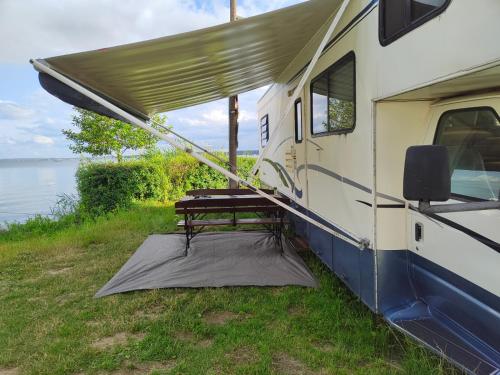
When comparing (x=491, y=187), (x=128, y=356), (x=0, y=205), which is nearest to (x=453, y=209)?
(x=491, y=187)

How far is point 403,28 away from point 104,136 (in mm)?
13128

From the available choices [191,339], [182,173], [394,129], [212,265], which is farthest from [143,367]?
[182,173]

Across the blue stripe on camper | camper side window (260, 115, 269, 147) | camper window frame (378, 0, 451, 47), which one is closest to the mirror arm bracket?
the blue stripe on camper

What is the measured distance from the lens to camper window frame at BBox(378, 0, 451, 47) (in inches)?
85.8

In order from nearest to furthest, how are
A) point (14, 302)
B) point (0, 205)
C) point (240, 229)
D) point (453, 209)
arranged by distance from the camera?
point (453, 209)
point (14, 302)
point (240, 229)
point (0, 205)

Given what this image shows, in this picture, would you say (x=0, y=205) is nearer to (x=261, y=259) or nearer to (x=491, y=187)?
(x=261, y=259)

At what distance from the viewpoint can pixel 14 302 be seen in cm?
418

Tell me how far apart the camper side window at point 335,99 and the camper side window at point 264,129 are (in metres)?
3.52

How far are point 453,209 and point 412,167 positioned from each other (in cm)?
24

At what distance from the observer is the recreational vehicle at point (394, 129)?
2.08m

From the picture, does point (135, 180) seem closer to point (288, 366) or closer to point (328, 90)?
point (328, 90)

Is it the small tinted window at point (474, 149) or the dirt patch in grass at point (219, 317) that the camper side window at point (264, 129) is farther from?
the small tinted window at point (474, 149)

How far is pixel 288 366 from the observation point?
9.43ft

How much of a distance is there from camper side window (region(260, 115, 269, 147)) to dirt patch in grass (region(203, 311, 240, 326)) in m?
4.92
